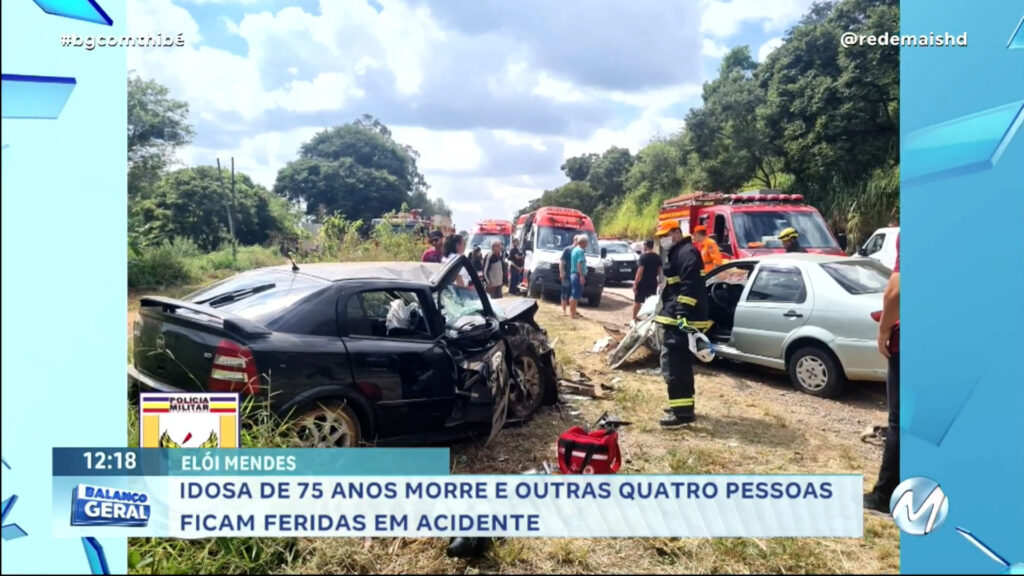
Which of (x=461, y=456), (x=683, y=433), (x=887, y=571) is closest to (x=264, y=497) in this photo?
(x=461, y=456)

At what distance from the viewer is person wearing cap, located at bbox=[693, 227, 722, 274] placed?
14.3ft

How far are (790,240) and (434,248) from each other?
276 centimetres

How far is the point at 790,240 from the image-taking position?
4.48 metres

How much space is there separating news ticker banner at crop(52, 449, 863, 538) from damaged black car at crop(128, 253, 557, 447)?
0.28 metres

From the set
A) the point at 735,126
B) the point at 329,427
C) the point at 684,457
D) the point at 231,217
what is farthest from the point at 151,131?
the point at 684,457

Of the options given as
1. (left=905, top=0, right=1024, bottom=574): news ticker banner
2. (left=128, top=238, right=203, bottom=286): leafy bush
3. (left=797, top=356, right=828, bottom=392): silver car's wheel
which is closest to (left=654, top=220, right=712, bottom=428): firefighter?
(left=797, top=356, right=828, bottom=392): silver car's wheel

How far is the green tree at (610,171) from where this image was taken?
3488 millimetres

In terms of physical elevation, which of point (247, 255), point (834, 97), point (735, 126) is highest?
point (834, 97)

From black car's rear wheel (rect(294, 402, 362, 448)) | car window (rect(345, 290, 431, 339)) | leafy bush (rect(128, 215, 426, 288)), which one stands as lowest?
black car's rear wheel (rect(294, 402, 362, 448))

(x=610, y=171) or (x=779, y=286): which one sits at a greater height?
(x=610, y=171)

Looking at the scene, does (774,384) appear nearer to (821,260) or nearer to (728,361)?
(728,361)

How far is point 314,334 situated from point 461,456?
41.8 inches

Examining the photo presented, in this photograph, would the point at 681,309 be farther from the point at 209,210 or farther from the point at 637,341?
the point at 209,210
